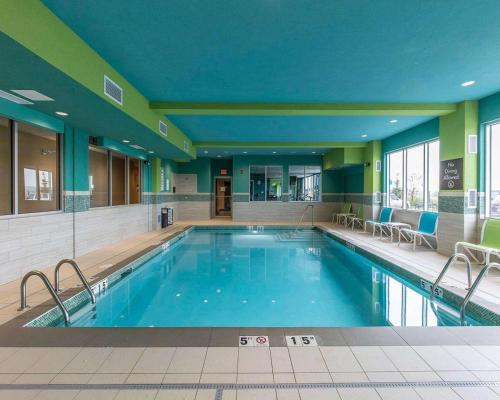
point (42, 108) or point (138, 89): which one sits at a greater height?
point (138, 89)

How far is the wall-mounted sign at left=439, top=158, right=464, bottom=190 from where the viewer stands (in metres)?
5.27

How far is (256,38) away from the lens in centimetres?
312

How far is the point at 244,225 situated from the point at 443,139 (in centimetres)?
653

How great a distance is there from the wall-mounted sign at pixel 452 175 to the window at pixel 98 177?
6813mm

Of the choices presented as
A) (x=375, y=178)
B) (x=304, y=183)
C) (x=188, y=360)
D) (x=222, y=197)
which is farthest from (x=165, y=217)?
(x=188, y=360)

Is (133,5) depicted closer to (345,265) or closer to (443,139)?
(345,265)

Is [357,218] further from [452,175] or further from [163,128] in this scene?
[163,128]

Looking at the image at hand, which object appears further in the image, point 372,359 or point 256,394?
point 372,359

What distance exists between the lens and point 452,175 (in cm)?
545

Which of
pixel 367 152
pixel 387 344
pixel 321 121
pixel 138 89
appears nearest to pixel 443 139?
pixel 321 121

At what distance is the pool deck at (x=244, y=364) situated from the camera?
170 cm

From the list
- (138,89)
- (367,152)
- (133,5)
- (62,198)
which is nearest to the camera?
(133,5)

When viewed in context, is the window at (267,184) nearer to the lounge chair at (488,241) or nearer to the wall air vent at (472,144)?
the wall air vent at (472,144)

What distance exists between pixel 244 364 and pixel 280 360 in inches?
9.5
